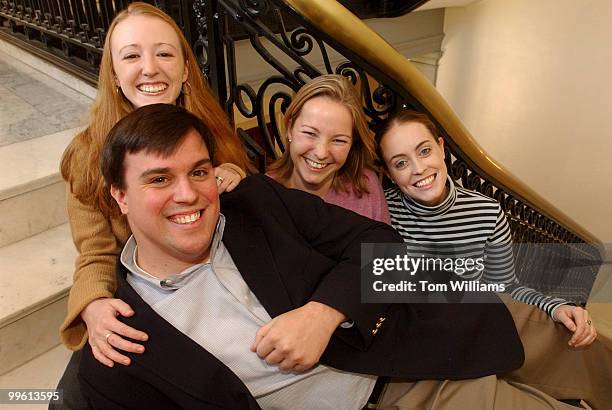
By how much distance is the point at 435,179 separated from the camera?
1.60 meters

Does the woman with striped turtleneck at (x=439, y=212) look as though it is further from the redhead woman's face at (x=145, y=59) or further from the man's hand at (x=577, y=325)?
the redhead woman's face at (x=145, y=59)

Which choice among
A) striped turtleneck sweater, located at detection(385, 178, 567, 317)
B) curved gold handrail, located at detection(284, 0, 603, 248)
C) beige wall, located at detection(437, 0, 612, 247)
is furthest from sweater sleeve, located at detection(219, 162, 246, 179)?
beige wall, located at detection(437, 0, 612, 247)

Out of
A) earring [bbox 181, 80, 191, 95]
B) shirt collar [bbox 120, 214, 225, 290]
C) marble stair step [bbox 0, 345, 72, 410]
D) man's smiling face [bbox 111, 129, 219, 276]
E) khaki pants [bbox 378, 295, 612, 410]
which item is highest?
earring [bbox 181, 80, 191, 95]

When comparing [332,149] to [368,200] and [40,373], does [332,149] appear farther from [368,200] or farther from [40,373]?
[40,373]

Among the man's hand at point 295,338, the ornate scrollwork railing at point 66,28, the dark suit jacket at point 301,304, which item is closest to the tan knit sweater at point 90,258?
the dark suit jacket at point 301,304

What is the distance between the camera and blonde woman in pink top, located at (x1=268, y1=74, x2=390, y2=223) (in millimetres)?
1520

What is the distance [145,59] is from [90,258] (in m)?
0.57

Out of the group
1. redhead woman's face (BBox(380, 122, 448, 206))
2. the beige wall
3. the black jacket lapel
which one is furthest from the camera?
the beige wall

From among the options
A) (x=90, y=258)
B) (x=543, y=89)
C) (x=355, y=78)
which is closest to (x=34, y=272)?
(x=90, y=258)

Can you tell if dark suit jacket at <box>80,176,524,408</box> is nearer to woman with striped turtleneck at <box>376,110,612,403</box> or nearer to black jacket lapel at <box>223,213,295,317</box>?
black jacket lapel at <box>223,213,295,317</box>

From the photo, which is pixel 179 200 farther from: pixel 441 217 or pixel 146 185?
pixel 441 217

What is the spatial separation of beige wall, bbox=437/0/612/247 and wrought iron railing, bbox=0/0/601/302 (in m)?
1.50

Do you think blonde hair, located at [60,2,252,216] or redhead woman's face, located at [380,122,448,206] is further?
redhead woman's face, located at [380,122,448,206]

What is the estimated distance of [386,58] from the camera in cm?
150
